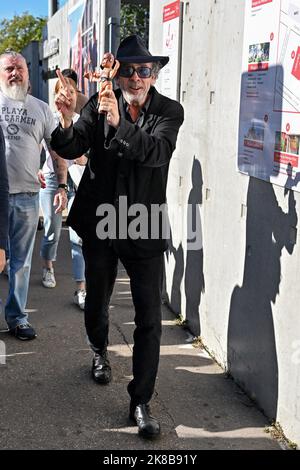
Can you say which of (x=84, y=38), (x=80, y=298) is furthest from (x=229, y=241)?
(x=84, y=38)

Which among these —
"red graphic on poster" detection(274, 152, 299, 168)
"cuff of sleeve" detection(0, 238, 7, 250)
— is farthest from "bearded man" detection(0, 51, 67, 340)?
"red graphic on poster" detection(274, 152, 299, 168)

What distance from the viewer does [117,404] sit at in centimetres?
347

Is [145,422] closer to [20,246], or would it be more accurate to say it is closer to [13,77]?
[20,246]

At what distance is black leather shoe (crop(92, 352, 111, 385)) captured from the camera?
3708 millimetres

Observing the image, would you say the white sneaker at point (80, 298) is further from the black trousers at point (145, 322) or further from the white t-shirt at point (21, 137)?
the black trousers at point (145, 322)

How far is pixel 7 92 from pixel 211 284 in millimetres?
1994

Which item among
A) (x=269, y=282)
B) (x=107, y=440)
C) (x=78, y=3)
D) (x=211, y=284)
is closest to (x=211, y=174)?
(x=211, y=284)

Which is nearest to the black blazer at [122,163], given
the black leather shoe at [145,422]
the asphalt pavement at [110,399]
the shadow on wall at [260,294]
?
the shadow on wall at [260,294]

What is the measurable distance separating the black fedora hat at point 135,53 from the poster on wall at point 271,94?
540 millimetres

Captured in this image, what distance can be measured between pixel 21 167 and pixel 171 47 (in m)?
1.62

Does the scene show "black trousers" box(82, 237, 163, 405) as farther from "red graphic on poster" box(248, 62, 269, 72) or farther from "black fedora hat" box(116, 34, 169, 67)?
"red graphic on poster" box(248, 62, 269, 72)

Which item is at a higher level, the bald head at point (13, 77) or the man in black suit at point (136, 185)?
the bald head at point (13, 77)

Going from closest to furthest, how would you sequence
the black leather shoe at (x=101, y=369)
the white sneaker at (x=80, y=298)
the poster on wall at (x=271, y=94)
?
the poster on wall at (x=271, y=94) → the black leather shoe at (x=101, y=369) → the white sneaker at (x=80, y=298)

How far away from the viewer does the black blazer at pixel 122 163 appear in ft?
10.1
